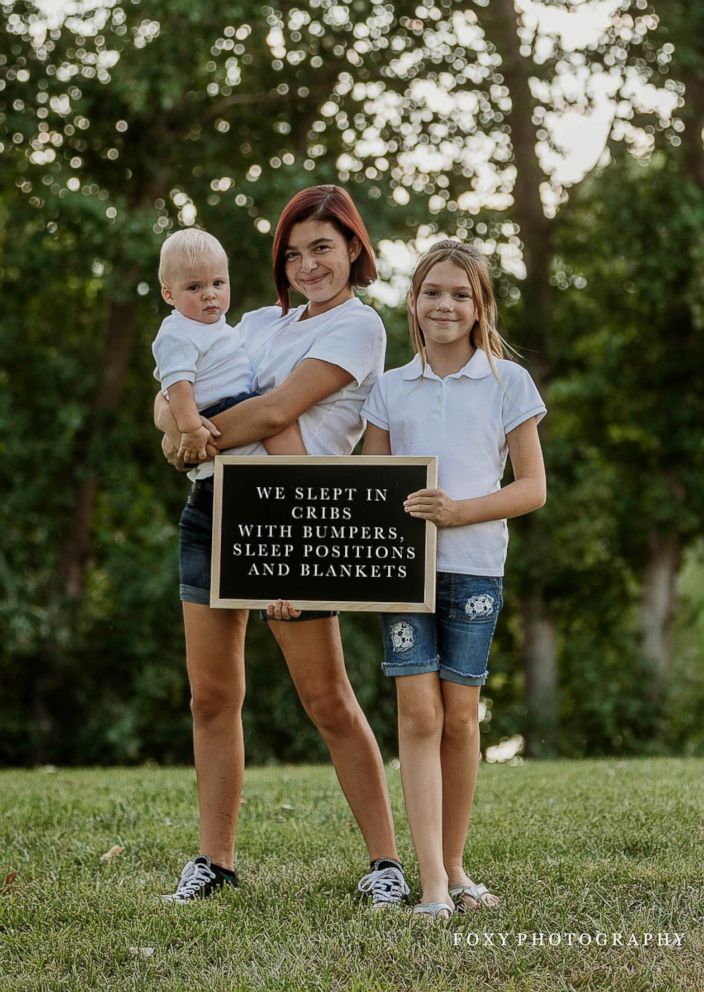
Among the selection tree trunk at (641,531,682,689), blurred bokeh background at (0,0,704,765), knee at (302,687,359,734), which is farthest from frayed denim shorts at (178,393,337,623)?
tree trunk at (641,531,682,689)

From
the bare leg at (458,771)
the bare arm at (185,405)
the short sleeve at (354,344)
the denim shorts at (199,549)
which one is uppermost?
the short sleeve at (354,344)

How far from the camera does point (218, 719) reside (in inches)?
161

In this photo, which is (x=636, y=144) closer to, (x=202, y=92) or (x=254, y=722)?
(x=202, y=92)

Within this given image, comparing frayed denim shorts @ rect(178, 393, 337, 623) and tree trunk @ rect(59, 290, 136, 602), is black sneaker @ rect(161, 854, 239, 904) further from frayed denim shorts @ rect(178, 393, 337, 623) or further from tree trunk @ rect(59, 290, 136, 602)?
tree trunk @ rect(59, 290, 136, 602)

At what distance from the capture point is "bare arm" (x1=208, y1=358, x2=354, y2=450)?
3.76 m

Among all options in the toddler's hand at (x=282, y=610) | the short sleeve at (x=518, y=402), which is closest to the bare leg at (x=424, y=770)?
the toddler's hand at (x=282, y=610)

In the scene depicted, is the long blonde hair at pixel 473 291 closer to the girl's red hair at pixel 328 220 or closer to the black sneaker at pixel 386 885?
the girl's red hair at pixel 328 220

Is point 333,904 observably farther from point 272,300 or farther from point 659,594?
point 659,594

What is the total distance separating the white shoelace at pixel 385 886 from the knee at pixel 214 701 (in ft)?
2.27

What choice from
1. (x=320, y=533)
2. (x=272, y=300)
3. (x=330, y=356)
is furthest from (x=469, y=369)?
(x=272, y=300)

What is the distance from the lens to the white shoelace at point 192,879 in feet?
12.9

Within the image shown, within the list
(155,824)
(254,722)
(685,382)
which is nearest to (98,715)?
(254,722)

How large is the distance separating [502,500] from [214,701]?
1.20m

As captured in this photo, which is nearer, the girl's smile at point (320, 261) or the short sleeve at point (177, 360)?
the short sleeve at point (177, 360)
